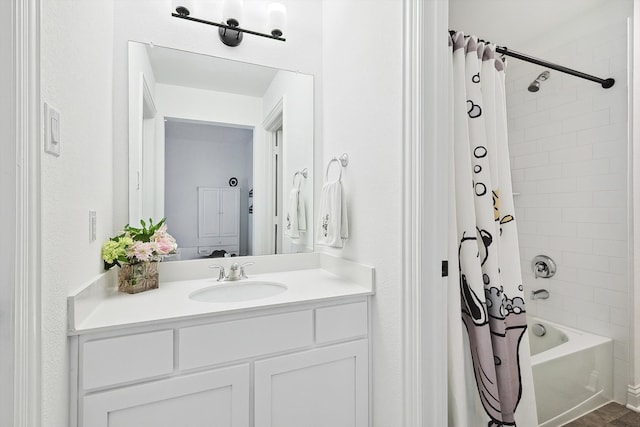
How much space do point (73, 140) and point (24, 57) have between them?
32cm

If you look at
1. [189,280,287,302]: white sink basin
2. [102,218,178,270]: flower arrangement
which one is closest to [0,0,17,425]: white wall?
[102,218,178,270]: flower arrangement

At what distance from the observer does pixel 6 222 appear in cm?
63

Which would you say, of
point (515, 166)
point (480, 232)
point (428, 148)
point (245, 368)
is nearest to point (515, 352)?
point (480, 232)

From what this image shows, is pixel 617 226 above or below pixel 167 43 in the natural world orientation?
below

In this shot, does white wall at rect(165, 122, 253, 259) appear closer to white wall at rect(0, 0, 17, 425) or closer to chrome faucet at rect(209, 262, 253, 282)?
chrome faucet at rect(209, 262, 253, 282)

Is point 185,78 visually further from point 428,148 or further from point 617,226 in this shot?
point 617,226

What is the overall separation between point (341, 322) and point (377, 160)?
27.8 inches

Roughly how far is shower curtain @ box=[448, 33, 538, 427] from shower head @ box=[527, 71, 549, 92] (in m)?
0.98

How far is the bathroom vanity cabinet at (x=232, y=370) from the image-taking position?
94 cm

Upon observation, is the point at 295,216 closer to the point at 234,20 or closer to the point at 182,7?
the point at 234,20

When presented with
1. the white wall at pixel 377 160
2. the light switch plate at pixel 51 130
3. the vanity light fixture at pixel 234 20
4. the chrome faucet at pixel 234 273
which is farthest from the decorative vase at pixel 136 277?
the vanity light fixture at pixel 234 20

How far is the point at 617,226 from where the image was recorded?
185cm

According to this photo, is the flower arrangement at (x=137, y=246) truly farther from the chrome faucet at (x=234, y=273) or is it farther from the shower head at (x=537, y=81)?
the shower head at (x=537, y=81)

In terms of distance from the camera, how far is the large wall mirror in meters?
1.53
